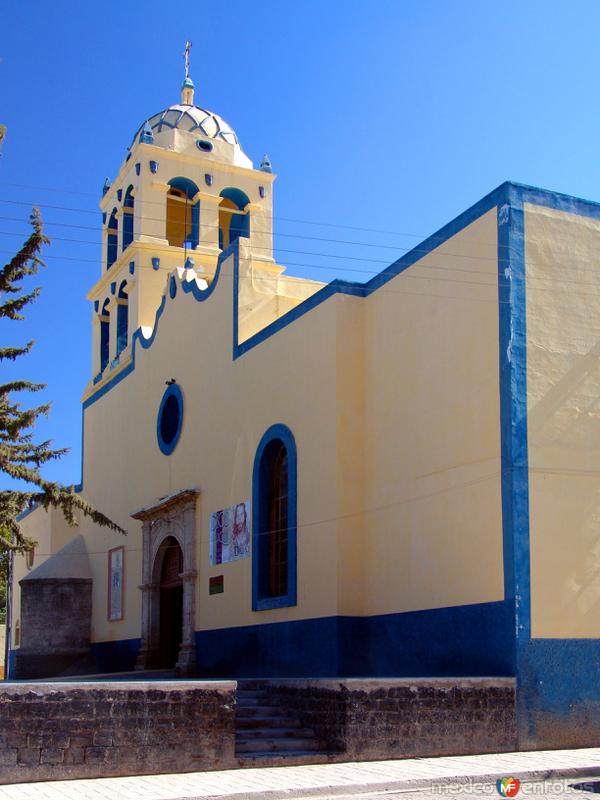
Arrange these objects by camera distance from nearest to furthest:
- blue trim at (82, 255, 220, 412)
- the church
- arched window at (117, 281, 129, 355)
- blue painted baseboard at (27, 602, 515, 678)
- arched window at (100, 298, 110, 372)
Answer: blue painted baseboard at (27, 602, 515, 678), the church, blue trim at (82, 255, 220, 412), arched window at (117, 281, 129, 355), arched window at (100, 298, 110, 372)

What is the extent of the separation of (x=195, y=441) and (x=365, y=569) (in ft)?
19.6

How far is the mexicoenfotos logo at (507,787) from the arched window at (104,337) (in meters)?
18.6

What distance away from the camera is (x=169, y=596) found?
20594 millimetres

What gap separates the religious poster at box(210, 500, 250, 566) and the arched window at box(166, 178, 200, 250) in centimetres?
765

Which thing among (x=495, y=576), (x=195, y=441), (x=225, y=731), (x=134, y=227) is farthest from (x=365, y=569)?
(x=134, y=227)

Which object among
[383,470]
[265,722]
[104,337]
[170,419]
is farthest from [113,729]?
[104,337]

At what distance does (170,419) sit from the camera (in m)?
20.9

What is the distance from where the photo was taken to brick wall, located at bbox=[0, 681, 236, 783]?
920 cm

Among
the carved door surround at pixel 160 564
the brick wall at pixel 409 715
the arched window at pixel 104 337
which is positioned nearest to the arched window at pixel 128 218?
the arched window at pixel 104 337

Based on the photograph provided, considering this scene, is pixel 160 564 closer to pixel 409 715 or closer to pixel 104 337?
pixel 104 337

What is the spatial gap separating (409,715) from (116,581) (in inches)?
512

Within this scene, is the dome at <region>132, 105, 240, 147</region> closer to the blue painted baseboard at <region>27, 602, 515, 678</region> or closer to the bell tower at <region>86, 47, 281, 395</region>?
the bell tower at <region>86, 47, 281, 395</region>

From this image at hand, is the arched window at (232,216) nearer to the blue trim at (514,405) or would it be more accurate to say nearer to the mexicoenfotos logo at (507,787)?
the blue trim at (514,405)

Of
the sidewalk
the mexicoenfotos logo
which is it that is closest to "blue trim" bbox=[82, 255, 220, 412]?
the sidewalk
